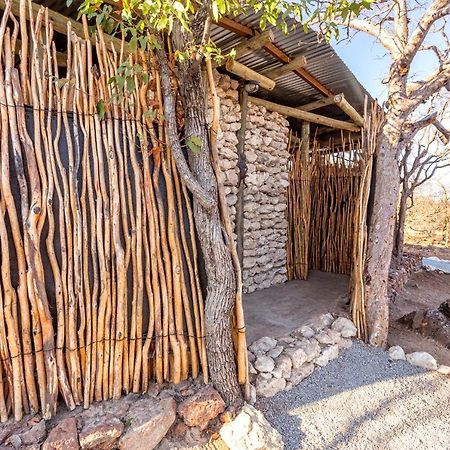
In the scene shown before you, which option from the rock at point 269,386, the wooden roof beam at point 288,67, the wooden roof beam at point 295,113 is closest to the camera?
the rock at point 269,386

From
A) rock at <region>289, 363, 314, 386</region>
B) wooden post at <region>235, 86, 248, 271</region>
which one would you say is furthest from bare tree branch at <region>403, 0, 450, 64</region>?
rock at <region>289, 363, 314, 386</region>

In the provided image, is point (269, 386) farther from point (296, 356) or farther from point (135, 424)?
point (135, 424)

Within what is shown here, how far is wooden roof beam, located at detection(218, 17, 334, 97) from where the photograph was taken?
2283 millimetres

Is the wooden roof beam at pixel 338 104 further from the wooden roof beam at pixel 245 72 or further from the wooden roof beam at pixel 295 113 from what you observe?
the wooden roof beam at pixel 245 72

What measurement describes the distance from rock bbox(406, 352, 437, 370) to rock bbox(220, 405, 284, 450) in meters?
1.56

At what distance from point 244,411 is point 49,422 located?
38.8 inches

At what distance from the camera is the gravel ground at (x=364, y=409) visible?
188cm

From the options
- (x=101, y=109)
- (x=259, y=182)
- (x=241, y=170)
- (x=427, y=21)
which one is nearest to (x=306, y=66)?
(x=427, y=21)

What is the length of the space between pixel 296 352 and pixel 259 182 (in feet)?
6.70

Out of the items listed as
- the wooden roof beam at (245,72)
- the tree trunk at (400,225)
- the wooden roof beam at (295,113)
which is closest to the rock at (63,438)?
the wooden roof beam at (245,72)

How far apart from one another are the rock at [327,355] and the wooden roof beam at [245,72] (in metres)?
2.36

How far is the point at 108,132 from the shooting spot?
1729mm

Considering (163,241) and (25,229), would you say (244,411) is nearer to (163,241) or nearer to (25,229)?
(163,241)

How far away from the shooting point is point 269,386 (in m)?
2.12
